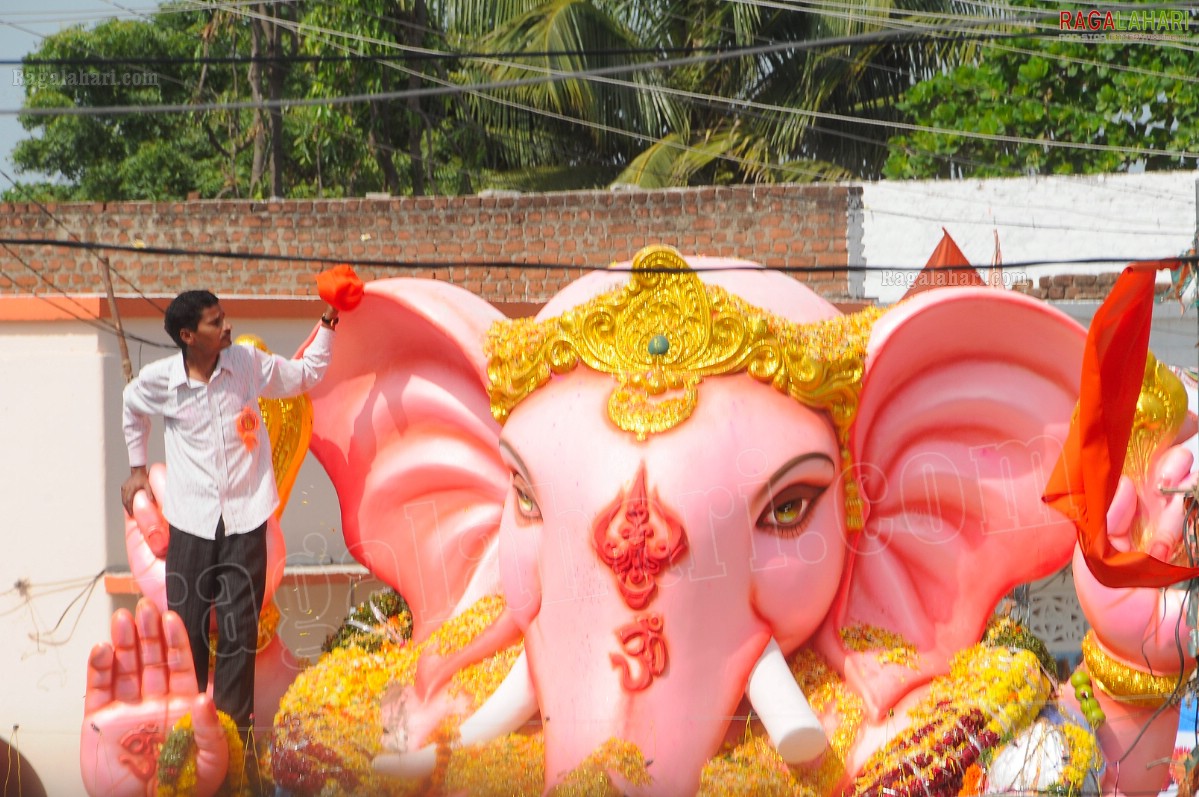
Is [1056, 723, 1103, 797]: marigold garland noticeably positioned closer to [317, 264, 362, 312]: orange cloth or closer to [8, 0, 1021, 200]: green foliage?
[317, 264, 362, 312]: orange cloth

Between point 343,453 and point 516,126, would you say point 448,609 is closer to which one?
point 343,453

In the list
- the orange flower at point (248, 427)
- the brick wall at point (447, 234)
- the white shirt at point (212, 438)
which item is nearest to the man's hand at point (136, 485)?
the white shirt at point (212, 438)

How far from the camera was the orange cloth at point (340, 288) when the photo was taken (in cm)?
419

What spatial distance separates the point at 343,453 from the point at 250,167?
11264mm

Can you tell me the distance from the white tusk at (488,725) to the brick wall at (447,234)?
15.0ft

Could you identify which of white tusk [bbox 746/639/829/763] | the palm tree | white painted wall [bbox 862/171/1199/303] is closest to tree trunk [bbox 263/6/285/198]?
the palm tree

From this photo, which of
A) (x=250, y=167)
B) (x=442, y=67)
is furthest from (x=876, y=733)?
(x=250, y=167)

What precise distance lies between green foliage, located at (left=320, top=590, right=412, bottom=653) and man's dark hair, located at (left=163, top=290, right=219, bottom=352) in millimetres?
1135

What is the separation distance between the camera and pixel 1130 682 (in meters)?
4.00

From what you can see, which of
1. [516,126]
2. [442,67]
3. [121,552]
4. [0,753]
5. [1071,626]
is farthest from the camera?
[516,126]

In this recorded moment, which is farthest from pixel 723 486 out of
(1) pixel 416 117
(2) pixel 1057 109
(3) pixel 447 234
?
(1) pixel 416 117

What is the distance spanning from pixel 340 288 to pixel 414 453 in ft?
1.93

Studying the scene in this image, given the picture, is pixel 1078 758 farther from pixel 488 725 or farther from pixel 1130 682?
pixel 488 725

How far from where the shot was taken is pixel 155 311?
5492mm
